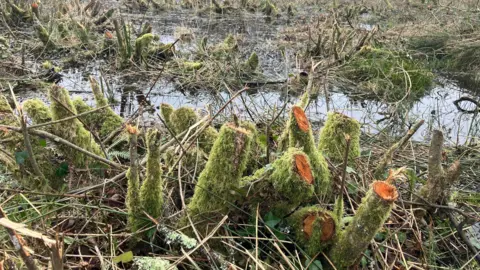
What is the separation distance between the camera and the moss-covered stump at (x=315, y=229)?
6.32 ft

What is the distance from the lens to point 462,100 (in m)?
5.97

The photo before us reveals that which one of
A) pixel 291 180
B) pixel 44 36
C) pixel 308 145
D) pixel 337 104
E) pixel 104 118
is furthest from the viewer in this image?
pixel 44 36

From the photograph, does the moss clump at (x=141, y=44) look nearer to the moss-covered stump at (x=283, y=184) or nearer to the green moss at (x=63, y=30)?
the green moss at (x=63, y=30)

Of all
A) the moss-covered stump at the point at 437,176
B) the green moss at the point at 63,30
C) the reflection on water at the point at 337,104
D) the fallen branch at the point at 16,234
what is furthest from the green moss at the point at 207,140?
the green moss at the point at 63,30

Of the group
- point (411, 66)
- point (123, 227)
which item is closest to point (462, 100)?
point (411, 66)

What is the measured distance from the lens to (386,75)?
659 cm

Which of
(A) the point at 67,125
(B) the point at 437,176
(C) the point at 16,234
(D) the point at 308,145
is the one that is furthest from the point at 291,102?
(C) the point at 16,234

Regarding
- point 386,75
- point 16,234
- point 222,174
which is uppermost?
point 16,234

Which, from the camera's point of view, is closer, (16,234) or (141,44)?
(16,234)

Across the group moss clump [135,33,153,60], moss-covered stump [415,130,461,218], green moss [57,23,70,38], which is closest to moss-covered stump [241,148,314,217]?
moss-covered stump [415,130,461,218]

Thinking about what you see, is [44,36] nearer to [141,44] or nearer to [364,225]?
[141,44]

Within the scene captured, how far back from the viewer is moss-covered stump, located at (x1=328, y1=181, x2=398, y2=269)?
169cm

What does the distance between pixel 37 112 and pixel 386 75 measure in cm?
570

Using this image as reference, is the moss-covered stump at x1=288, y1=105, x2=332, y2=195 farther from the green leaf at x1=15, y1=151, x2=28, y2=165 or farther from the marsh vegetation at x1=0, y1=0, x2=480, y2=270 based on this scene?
the green leaf at x1=15, y1=151, x2=28, y2=165
